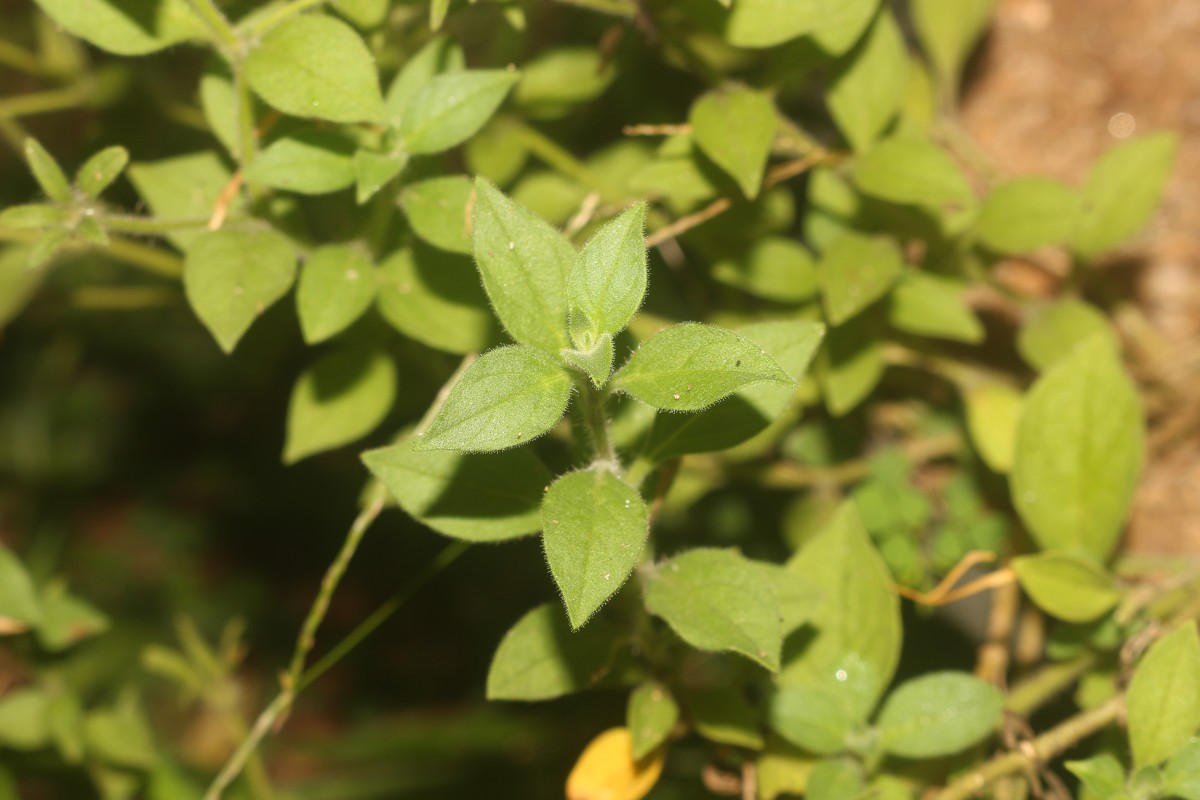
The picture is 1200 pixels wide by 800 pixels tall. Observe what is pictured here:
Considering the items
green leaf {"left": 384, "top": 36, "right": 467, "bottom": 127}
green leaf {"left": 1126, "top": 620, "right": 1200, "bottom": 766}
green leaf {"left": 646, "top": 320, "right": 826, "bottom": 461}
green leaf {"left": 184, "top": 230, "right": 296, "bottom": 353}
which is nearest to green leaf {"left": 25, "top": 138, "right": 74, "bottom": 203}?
green leaf {"left": 184, "top": 230, "right": 296, "bottom": 353}

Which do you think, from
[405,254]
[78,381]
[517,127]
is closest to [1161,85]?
[517,127]

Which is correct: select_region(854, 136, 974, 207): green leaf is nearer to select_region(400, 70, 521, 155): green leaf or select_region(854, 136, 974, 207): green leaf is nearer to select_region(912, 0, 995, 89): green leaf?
select_region(912, 0, 995, 89): green leaf

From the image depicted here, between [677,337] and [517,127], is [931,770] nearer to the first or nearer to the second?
[677,337]

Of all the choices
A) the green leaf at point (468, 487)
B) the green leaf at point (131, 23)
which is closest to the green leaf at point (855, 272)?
A: the green leaf at point (468, 487)

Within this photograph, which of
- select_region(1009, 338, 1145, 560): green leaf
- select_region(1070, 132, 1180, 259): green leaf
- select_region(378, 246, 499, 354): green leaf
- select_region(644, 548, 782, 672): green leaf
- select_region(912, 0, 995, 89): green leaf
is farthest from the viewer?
select_region(912, 0, 995, 89): green leaf

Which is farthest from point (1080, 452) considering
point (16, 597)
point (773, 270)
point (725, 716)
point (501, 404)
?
point (16, 597)
